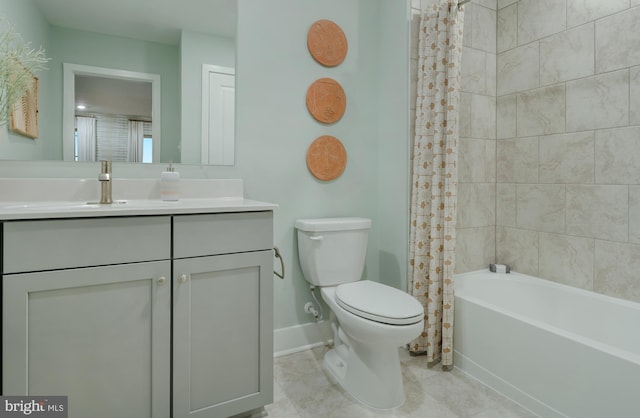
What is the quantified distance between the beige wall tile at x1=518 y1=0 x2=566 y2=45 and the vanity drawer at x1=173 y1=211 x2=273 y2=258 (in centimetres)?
205

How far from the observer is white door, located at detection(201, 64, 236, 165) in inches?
73.2

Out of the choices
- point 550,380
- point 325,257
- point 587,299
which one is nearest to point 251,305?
point 325,257

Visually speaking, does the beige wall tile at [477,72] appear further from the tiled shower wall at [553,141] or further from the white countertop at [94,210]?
the white countertop at [94,210]

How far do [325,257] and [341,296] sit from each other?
0.96ft

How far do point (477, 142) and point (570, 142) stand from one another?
1.70 feet

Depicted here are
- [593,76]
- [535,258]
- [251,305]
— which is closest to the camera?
[251,305]

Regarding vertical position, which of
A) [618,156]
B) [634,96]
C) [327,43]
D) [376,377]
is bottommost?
[376,377]

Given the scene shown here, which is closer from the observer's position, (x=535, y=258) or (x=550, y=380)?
(x=550, y=380)

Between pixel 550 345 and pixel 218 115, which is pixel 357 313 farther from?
pixel 218 115

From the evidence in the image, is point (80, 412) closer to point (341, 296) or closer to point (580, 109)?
point (341, 296)

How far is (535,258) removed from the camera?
2.23 m

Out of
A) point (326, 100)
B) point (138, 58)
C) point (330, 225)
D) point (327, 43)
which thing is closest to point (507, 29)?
point (327, 43)

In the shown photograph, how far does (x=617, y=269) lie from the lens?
1.81 metres

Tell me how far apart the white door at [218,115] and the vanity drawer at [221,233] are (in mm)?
629
